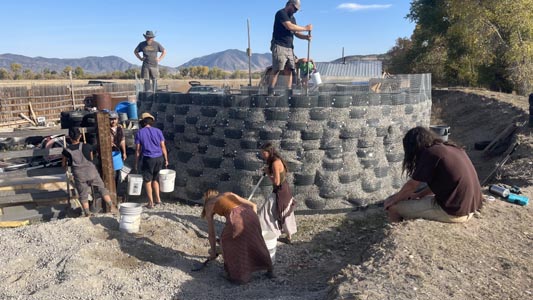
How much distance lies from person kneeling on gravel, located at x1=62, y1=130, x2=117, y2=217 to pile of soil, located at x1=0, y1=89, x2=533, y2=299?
1.40ft

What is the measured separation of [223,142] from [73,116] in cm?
318

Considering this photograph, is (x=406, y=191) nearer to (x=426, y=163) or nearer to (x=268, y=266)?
(x=426, y=163)

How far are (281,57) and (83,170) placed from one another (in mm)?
3896

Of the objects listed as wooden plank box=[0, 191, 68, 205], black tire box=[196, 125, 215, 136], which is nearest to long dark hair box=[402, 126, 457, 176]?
black tire box=[196, 125, 215, 136]

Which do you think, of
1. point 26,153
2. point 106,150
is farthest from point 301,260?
point 26,153

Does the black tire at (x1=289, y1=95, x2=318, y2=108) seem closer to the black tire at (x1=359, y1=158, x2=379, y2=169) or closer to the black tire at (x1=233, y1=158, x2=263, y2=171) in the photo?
the black tire at (x1=233, y1=158, x2=263, y2=171)

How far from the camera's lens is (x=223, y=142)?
7141 mm

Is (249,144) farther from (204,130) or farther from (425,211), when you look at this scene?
(425,211)

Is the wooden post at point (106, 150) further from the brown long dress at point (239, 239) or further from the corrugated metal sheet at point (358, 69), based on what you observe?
the corrugated metal sheet at point (358, 69)

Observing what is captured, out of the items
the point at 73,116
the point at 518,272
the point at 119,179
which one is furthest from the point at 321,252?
the point at 73,116

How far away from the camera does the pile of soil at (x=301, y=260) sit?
3689 mm

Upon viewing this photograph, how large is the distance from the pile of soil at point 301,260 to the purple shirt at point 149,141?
0.97 meters

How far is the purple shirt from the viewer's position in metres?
6.81

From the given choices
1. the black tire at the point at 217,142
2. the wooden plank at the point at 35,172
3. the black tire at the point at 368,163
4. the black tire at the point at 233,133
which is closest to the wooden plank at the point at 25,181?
the wooden plank at the point at 35,172
